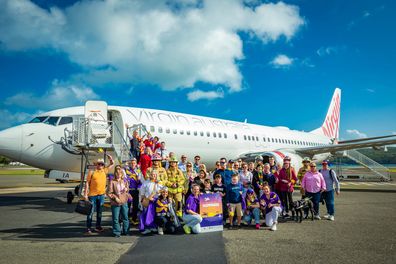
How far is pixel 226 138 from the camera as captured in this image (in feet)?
58.3

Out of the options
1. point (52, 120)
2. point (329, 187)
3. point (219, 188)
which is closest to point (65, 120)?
point (52, 120)

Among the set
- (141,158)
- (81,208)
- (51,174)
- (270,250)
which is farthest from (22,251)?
(51,174)

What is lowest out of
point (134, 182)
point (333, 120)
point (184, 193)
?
point (184, 193)

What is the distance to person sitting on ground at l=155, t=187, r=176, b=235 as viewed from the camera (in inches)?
274

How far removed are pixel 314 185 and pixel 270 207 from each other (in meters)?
1.96

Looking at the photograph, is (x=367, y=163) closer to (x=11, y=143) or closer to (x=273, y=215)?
(x=273, y=215)

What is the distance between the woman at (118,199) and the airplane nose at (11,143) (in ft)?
19.3

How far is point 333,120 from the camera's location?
3656cm

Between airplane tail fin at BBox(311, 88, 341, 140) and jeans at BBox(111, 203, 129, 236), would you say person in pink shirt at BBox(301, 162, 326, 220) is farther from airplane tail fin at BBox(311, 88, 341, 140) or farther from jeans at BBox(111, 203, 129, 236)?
airplane tail fin at BBox(311, 88, 341, 140)

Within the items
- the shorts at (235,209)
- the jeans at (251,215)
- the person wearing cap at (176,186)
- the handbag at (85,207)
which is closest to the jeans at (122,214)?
the handbag at (85,207)

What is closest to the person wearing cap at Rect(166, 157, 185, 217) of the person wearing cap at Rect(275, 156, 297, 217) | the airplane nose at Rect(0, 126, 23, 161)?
the person wearing cap at Rect(275, 156, 297, 217)

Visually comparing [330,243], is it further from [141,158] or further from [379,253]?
[141,158]

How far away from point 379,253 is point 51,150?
1048 cm

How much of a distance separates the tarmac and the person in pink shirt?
73 centimetres
